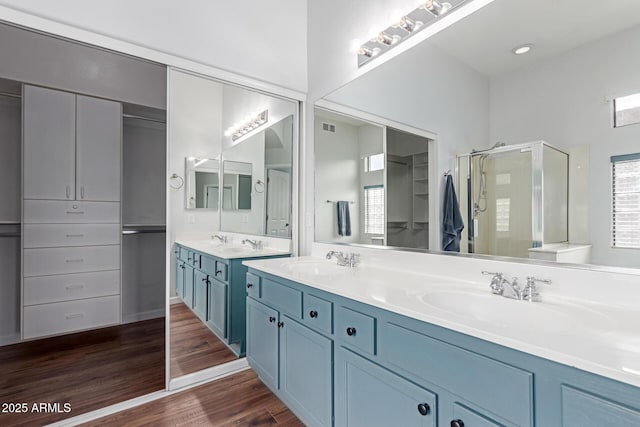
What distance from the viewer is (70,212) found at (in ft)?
6.97

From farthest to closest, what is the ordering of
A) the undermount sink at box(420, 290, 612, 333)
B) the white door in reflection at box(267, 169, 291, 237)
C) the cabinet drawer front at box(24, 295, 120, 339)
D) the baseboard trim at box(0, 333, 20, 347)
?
1. the white door in reflection at box(267, 169, 291, 237)
2. the baseboard trim at box(0, 333, 20, 347)
3. the cabinet drawer front at box(24, 295, 120, 339)
4. the undermount sink at box(420, 290, 612, 333)

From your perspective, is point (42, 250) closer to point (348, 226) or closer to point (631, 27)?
point (348, 226)

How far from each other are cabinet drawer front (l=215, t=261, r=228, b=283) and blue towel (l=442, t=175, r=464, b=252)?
5.14 ft

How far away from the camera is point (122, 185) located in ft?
6.85

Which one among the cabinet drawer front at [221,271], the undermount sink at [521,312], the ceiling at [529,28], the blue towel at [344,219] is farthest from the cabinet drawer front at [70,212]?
the ceiling at [529,28]

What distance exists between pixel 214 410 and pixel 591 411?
1.85 metres

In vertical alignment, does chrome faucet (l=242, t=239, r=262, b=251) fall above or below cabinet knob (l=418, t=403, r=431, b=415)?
above

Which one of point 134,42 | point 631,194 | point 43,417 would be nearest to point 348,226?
point 631,194

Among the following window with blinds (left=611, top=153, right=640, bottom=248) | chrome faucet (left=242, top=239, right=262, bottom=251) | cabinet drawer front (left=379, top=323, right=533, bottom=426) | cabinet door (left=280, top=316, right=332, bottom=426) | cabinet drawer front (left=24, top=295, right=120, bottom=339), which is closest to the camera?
cabinet drawer front (left=379, top=323, right=533, bottom=426)

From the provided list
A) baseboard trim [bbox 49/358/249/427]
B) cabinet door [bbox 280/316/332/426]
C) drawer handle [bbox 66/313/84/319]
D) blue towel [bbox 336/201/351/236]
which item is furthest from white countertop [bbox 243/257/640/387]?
drawer handle [bbox 66/313/84/319]

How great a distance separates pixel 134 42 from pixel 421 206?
198 centimetres

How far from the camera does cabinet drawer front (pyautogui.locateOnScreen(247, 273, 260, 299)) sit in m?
2.02

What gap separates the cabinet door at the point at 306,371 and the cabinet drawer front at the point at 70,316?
1.42 metres

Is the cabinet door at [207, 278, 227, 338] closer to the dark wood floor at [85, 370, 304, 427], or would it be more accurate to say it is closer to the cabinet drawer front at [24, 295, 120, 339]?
the dark wood floor at [85, 370, 304, 427]
